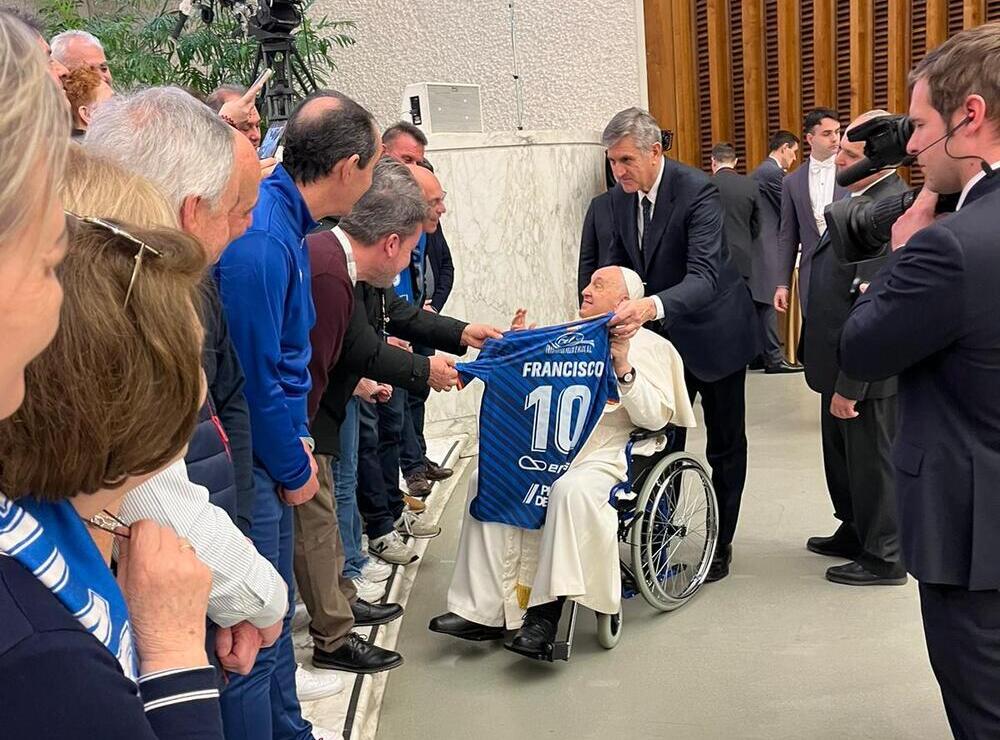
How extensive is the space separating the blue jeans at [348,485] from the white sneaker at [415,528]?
0.65m

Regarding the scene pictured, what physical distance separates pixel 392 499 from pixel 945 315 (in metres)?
2.78

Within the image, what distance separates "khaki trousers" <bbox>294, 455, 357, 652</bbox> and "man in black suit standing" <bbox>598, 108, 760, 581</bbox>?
4.50 feet

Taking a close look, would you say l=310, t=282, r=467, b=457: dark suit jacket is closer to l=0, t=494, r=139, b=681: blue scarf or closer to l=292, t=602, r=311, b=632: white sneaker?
l=292, t=602, r=311, b=632: white sneaker

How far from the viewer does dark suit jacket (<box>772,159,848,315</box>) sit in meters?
5.53

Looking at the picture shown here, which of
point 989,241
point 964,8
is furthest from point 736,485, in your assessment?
point 964,8

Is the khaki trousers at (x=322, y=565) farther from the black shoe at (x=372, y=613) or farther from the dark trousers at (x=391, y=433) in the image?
the dark trousers at (x=391, y=433)

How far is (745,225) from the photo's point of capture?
23.2 ft

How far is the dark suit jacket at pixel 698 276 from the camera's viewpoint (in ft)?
11.9

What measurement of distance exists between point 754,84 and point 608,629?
6432 mm

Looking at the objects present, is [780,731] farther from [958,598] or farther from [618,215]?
[618,215]

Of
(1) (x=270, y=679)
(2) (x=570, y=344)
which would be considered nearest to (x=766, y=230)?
(2) (x=570, y=344)

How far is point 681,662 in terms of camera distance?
314 cm

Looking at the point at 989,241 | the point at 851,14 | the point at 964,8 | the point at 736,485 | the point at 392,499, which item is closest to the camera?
the point at 989,241

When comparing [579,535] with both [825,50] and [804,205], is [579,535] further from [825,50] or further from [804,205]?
[825,50]
